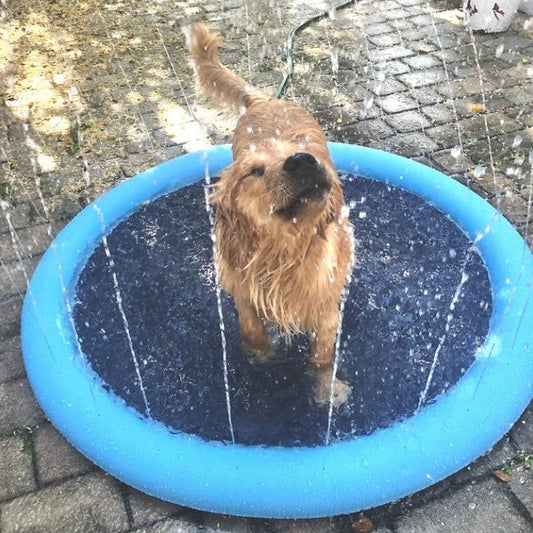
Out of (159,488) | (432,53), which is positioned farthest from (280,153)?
(432,53)

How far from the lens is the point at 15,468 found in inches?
119

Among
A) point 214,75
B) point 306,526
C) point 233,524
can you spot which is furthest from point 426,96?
point 233,524

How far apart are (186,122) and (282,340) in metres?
2.97

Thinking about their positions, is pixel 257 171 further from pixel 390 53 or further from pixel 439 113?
pixel 390 53

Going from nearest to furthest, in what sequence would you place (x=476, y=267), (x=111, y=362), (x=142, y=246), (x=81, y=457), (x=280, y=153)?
1. (x=280, y=153)
2. (x=81, y=457)
3. (x=111, y=362)
4. (x=476, y=267)
5. (x=142, y=246)

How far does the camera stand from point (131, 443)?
9.41 ft

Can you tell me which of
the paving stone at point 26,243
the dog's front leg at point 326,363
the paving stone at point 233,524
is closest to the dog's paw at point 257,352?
the dog's front leg at point 326,363

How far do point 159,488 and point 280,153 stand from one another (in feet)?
5.58

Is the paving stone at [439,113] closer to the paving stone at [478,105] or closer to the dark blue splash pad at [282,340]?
the paving stone at [478,105]

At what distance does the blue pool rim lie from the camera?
2689 mm

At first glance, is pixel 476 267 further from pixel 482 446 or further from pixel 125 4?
pixel 125 4

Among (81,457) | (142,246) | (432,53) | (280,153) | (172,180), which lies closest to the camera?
(280,153)

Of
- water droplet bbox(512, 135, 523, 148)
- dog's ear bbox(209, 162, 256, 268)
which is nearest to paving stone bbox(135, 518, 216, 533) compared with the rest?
dog's ear bbox(209, 162, 256, 268)

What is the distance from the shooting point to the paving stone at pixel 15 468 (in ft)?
9.61
